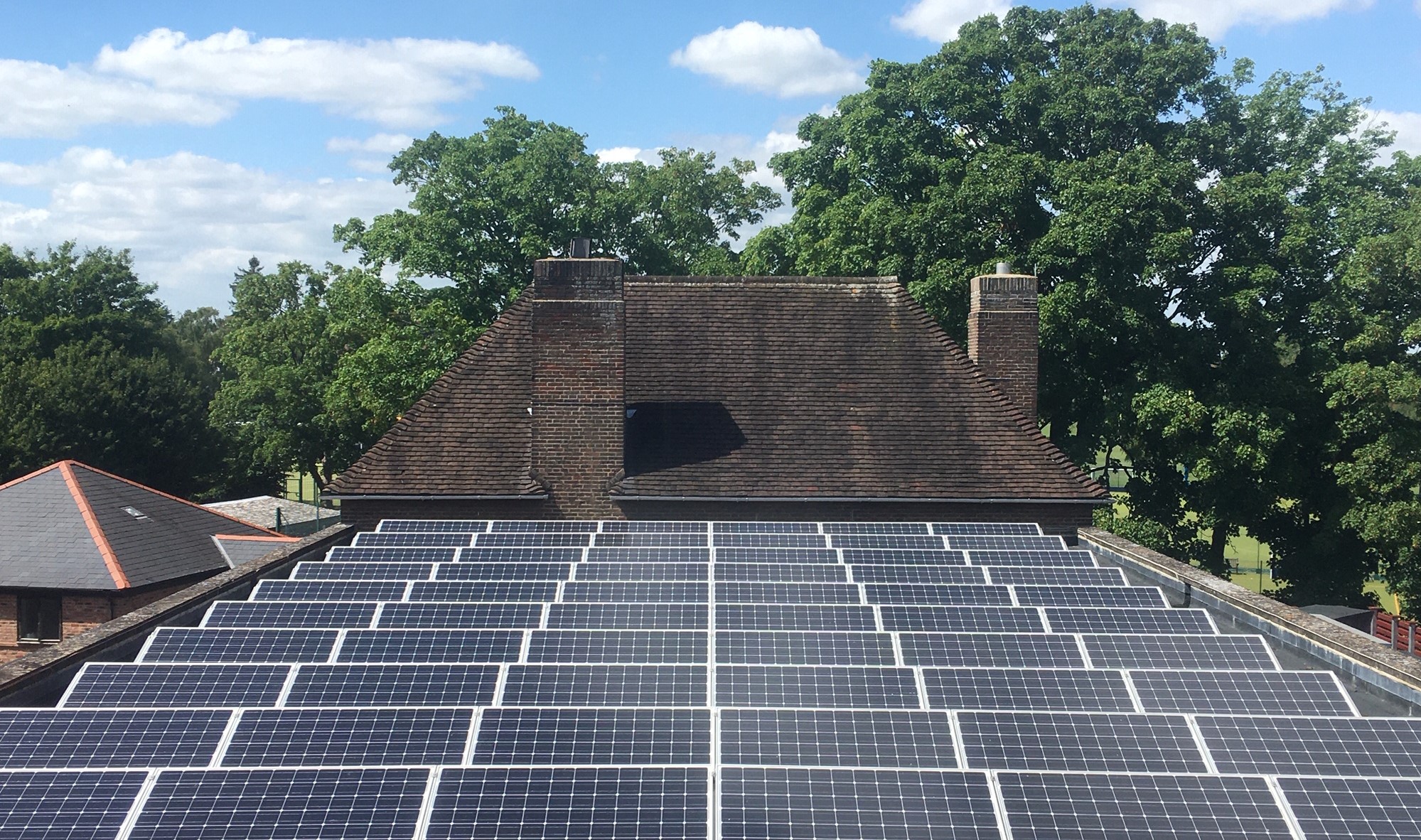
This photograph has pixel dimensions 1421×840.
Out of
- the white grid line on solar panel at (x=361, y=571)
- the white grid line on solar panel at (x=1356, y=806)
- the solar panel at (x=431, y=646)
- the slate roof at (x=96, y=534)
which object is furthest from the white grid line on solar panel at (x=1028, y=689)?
the slate roof at (x=96, y=534)

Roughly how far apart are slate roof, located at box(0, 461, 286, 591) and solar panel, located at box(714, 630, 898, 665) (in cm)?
1798

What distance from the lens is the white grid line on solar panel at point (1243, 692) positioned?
846cm

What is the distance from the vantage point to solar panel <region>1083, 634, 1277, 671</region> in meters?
9.52

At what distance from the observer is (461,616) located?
36.3 ft

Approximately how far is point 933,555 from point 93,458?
136 feet

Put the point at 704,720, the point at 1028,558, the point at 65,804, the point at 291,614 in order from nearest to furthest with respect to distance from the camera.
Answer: the point at 65,804, the point at 704,720, the point at 291,614, the point at 1028,558

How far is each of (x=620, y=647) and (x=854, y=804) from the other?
12.6 feet

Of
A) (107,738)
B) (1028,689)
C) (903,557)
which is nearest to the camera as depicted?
(107,738)

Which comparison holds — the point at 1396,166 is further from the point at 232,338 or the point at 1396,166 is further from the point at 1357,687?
the point at 232,338

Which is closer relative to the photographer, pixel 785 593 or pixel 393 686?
pixel 393 686

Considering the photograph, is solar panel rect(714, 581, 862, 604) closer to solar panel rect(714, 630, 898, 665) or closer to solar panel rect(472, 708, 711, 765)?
solar panel rect(714, 630, 898, 665)

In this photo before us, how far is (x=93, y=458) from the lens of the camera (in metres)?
44.3

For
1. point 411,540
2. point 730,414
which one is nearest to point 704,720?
point 411,540

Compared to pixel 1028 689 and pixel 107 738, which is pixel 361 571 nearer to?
pixel 107 738
